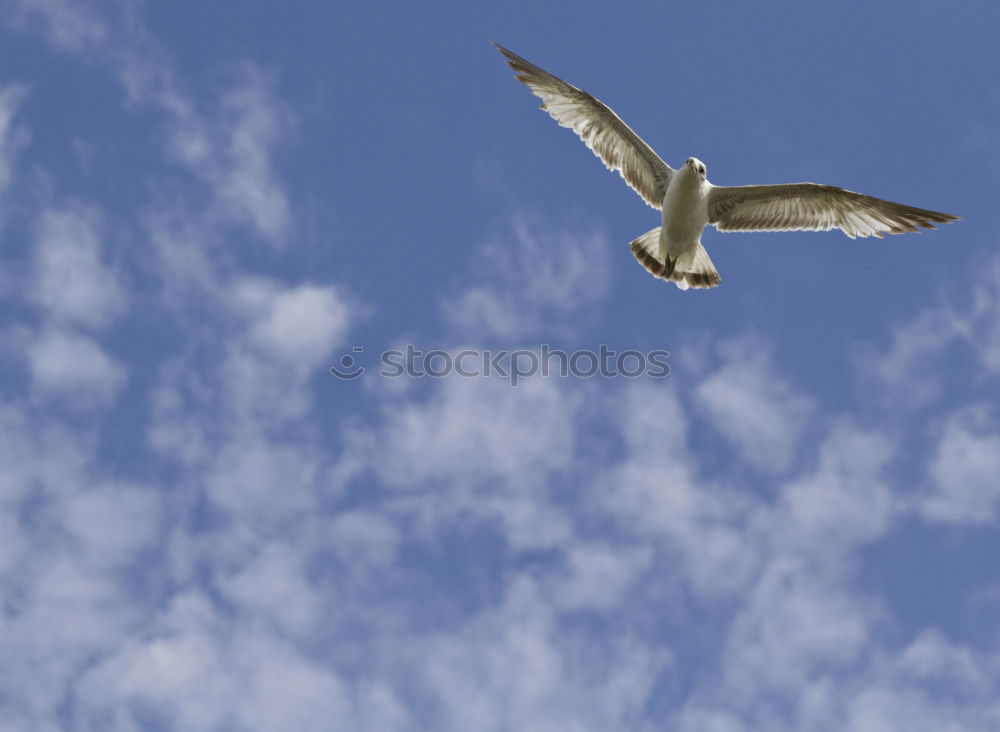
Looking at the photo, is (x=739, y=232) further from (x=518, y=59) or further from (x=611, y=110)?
(x=518, y=59)

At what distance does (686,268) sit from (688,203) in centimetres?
133

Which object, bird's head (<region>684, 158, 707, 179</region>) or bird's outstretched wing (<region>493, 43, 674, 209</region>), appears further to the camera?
bird's outstretched wing (<region>493, 43, 674, 209</region>)

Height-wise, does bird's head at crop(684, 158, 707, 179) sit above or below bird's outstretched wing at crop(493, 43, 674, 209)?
below

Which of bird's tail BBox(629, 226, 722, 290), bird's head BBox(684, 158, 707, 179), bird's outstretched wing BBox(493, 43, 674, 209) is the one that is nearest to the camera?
bird's head BBox(684, 158, 707, 179)

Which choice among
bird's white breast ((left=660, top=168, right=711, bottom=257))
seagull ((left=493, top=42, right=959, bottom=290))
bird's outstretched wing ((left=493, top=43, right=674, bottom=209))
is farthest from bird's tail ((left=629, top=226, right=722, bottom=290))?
bird's outstretched wing ((left=493, top=43, right=674, bottom=209))

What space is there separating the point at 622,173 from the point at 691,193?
143cm

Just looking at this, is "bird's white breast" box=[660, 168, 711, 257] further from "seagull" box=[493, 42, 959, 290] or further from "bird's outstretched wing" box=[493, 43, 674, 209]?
"bird's outstretched wing" box=[493, 43, 674, 209]

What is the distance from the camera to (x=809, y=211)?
17.1 metres

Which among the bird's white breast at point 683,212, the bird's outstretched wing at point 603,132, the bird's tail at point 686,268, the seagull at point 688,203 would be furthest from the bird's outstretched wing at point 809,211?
the bird's outstretched wing at point 603,132

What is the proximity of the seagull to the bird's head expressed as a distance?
0.16 metres

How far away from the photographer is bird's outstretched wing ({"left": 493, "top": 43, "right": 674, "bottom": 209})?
16828 mm

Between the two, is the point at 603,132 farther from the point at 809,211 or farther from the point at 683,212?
the point at 809,211

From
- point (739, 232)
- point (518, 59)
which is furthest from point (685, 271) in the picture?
point (518, 59)

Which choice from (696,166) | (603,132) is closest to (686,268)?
(696,166)
